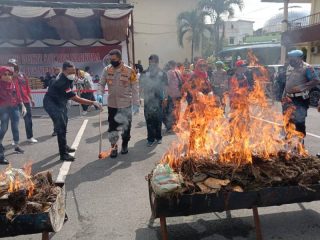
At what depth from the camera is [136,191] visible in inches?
189

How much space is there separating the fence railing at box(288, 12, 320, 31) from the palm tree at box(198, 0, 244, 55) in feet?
32.8

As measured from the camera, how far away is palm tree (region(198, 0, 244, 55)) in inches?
1318

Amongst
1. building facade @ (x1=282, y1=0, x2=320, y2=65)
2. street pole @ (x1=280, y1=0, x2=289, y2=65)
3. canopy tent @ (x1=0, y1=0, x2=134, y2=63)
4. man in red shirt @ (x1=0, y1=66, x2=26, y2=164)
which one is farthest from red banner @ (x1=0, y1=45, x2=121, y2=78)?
street pole @ (x1=280, y1=0, x2=289, y2=65)

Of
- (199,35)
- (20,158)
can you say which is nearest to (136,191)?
(20,158)

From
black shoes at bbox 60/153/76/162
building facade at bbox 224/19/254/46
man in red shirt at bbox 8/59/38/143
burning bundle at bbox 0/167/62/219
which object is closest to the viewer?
burning bundle at bbox 0/167/62/219

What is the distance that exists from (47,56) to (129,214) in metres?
13.8

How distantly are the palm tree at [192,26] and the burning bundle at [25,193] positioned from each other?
32.9 m

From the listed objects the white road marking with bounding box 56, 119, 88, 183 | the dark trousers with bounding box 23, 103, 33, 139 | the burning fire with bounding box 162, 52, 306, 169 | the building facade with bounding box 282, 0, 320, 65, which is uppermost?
the building facade with bounding box 282, 0, 320, 65

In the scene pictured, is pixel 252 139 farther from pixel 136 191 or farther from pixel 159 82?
pixel 159 82

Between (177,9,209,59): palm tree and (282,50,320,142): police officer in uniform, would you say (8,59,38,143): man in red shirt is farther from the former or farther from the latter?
(177,9,209,59): palm tree

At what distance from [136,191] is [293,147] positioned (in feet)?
7.65

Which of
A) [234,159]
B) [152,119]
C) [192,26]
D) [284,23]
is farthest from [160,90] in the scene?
[192,26]

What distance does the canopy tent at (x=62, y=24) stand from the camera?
42.6 feet

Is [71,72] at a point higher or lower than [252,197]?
higher
